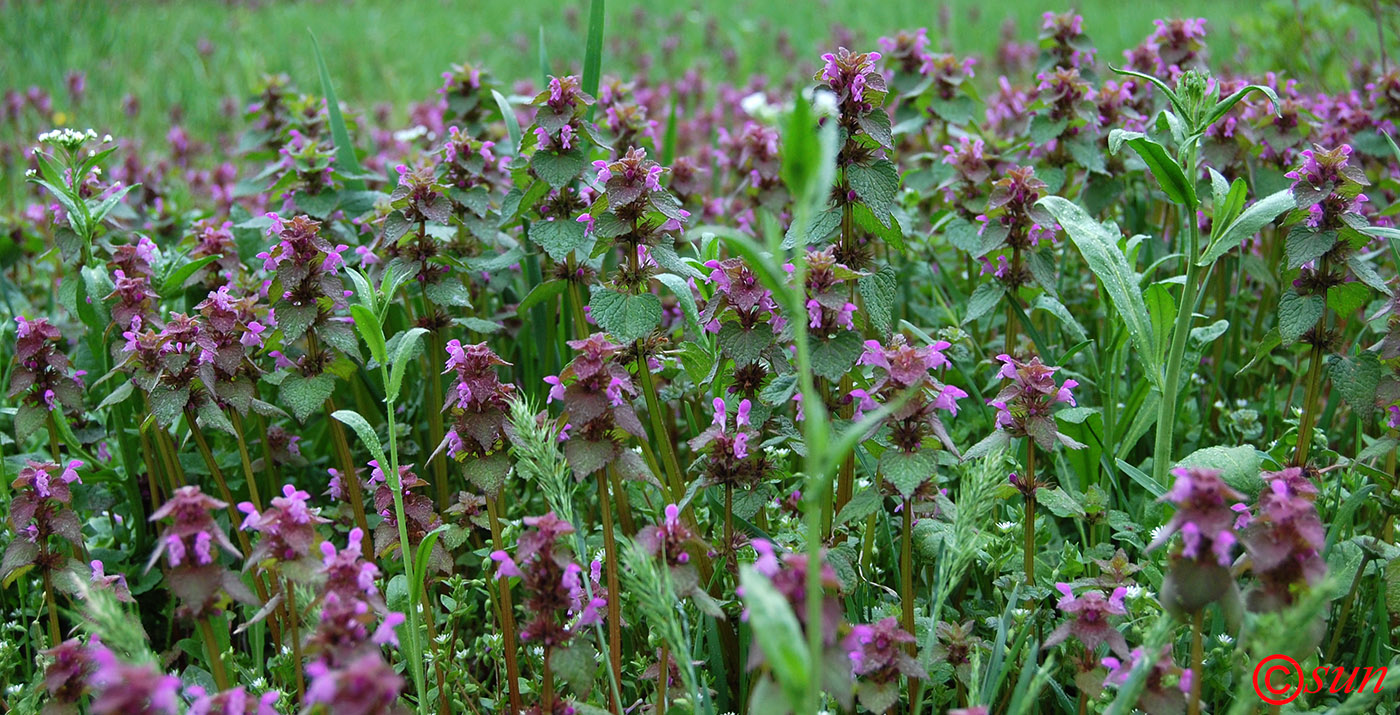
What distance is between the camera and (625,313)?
1765 millimetres

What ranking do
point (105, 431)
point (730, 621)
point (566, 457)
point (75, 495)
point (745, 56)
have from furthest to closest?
point (745, 56), point (105, 431), point (75, 495), point (730, 621), point (566, 457)

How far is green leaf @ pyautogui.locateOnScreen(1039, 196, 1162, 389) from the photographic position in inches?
73.6

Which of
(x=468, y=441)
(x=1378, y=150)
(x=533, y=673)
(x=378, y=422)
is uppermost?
(x=1378, y=150)

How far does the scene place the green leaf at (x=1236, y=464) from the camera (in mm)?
1723

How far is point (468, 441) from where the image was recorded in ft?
5.55

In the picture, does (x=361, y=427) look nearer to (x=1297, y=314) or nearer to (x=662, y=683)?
(x=662, y=683)

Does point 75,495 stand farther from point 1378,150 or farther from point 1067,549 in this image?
point 1378,150

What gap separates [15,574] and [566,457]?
102cm

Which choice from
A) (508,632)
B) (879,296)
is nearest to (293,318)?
(508,632)

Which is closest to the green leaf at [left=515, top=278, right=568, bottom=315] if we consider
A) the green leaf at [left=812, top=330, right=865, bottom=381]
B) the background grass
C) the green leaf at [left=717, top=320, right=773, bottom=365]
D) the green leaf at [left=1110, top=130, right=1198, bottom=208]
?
the green leaf at [left=717, top=320, right=773, bottom=365]

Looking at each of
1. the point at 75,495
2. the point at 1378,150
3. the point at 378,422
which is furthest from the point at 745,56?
the point at 75,495

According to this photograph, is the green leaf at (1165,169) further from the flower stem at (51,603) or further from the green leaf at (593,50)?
the flower stem at (51,603)

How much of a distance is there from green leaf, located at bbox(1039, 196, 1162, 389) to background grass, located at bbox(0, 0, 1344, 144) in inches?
165

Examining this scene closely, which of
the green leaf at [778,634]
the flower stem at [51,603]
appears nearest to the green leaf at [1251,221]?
the green leaf at [778,634]
